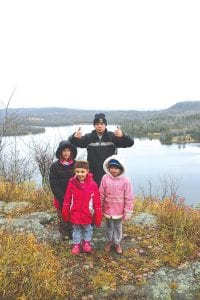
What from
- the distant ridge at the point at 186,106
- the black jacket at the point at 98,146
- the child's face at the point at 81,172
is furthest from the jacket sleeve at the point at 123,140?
the distant ridge at the point at 186,106

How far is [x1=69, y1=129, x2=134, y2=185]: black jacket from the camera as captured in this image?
15.8ft

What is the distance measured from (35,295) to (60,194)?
5.01 feet

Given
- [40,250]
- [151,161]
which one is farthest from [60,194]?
[151,161]

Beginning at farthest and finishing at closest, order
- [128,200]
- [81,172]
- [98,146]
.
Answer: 1. [98,146]
2. [128,200]
3. [81,172]

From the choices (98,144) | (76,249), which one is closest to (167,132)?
(98,144)

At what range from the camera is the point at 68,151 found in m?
4.62

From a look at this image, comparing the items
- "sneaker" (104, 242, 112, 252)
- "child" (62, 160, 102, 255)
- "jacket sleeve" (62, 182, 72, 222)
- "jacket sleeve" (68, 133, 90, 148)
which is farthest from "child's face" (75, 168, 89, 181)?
"sneaker" (104, 242, 112, 252)

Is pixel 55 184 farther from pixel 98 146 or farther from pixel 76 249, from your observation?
pixel 76 249

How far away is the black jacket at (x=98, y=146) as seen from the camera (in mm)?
4809

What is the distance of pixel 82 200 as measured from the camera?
4.29m

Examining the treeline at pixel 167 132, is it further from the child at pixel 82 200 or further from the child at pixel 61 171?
the child at pixel 82 200

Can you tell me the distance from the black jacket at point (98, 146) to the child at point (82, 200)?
533mm

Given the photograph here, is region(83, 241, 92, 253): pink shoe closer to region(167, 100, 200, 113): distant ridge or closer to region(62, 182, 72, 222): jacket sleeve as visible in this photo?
region(62, 182, 72, 222): jacket sleeve

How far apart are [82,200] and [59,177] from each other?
0.57 meters
